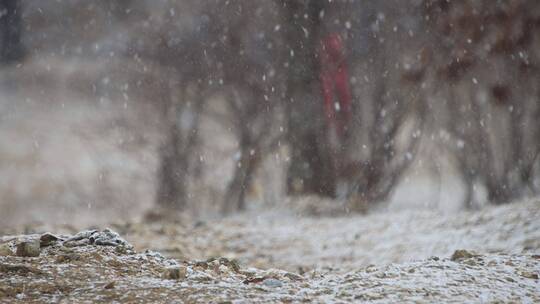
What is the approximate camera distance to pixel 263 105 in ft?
20.0

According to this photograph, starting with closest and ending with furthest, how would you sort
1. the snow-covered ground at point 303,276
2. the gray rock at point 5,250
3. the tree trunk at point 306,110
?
the snow-covered ground at point 303,276
the gray rock at point 5,250
the tree trunk at point 306,110

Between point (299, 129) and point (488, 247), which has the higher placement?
point (299, 129)

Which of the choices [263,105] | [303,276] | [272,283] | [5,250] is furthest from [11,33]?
[272,283]

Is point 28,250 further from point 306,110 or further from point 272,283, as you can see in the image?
point 306,110

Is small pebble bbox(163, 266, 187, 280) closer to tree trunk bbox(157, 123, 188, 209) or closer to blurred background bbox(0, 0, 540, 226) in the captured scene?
blurred background bbox(0, 0, 540, 226)

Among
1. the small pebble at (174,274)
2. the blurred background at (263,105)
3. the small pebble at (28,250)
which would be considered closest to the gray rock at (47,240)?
the small pebble at (28,250)

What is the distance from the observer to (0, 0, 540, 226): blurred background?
552 cm

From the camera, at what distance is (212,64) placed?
6258 mm

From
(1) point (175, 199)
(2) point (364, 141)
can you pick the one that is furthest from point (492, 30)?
(1) point (175, 199)

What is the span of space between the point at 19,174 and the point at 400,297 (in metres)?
4.60

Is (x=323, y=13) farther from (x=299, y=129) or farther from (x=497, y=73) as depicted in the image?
(x=497, y=73)

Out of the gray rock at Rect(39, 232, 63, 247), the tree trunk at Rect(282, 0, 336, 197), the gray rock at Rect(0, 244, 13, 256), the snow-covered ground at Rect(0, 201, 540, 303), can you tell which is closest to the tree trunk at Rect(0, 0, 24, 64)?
the tree trunk at Rect(282, 0, 336, 197)

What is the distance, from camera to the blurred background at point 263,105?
5.52m

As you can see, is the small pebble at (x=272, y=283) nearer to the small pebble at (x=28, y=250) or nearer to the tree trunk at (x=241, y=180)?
the small pebble at (x=28, y=250)
